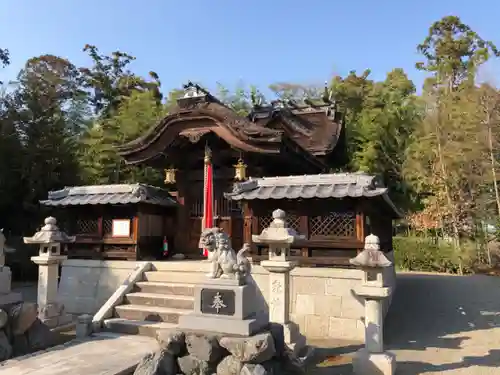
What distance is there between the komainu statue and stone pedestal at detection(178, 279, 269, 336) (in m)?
0.11

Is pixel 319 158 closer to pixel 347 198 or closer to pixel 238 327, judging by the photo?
pixel 347 198

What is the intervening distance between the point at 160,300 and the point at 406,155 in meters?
16.6

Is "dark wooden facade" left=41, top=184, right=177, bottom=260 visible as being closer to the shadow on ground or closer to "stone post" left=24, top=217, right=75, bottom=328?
"stone post" left=24, top=217, right=75, bottom=328

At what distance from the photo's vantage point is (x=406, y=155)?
2106 cm

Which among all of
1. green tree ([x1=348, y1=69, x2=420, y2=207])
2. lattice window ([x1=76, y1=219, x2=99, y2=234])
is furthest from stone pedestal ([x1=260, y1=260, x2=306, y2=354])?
green tree ([x1=348, y1=69, x2=420, y2=207])

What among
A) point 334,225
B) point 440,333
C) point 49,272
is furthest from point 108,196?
point 440,333

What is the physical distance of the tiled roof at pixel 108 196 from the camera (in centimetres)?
1016

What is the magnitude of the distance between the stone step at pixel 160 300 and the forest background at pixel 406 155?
952 cm

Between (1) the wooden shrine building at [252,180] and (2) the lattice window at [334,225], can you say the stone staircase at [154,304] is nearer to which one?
(1) the wooden shrine building at [252,180]

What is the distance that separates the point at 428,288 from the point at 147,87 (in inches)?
1021

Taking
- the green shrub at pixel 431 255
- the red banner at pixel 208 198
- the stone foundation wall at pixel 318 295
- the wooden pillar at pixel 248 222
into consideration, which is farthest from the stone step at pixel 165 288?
the green shrub at pixel 431 255

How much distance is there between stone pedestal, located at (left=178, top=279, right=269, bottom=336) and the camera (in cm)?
536

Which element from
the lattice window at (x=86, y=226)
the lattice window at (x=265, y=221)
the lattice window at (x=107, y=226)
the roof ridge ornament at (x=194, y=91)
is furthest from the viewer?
the roof ridge ornament at (x=194, y=91)

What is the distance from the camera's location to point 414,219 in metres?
20.2
